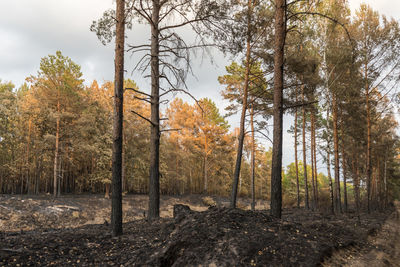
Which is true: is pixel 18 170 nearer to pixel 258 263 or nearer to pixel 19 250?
pixel 19 250

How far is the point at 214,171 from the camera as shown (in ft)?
93.2

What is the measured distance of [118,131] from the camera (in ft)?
20.1

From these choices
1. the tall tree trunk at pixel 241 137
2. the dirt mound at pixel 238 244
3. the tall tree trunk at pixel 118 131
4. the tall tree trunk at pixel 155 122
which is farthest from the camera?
the tall tree trunk at pixel 241 137

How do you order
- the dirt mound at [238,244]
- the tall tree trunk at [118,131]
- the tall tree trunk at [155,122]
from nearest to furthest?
the dirt mound at [238,244]
the tall tree trunk at [118,131]
the tall tree trunk at [155,122]

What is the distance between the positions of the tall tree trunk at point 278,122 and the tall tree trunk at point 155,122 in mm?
3736

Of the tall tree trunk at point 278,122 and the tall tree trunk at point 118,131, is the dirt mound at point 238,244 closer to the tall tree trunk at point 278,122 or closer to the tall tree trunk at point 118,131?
the tall tree trunk at point 278,122

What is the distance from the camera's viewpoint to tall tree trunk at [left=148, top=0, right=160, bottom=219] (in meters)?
7.83

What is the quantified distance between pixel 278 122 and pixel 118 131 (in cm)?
420

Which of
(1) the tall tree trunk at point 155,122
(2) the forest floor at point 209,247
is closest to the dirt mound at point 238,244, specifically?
(2) the forest floor at point 209,247

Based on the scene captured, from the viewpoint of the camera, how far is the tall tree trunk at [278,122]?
6035mm

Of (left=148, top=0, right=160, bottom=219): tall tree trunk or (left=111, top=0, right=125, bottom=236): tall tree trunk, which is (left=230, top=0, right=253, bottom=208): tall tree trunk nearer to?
(left=148, top=0, right=160, bottom=219): tall tree trunk

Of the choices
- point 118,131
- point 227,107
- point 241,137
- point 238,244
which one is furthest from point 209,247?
point 227,107

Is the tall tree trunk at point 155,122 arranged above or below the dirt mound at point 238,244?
above

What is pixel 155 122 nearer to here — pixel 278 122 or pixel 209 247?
pixel 278 122
